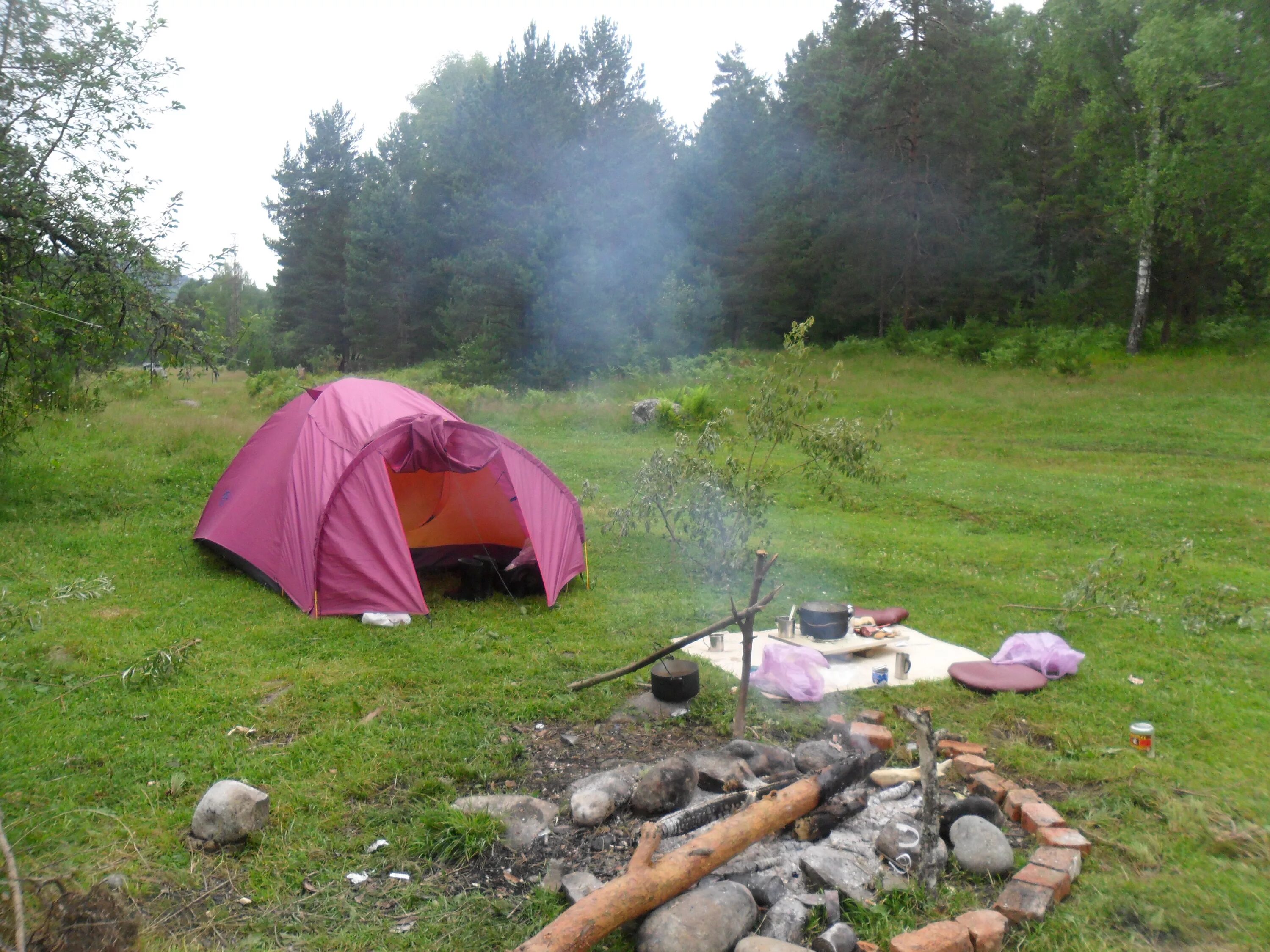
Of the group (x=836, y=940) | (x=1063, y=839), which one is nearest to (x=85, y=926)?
(x=836, y=940)

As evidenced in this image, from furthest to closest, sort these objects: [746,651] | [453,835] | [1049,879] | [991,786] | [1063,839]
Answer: [746,651], [991,786], [453,835], [1063,839], [1049,879]

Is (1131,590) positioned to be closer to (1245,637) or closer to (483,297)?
(1245,637)

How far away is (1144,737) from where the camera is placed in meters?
4.54

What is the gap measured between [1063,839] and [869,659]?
2523mm

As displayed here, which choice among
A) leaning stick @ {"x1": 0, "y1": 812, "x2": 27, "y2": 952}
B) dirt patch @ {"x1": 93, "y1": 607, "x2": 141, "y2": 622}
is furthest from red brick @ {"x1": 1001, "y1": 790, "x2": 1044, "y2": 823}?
dirt patch @ {"x1": 93, "y1": 607, "x2": 141, "y2": 622}

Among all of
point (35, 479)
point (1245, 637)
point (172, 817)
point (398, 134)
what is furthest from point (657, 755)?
point (398, 134)

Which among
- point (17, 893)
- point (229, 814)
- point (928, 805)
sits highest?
point (17, 893)

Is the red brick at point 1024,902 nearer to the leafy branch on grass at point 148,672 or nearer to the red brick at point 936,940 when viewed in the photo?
the red brick at point 936,940

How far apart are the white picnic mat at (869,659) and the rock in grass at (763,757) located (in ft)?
3.82

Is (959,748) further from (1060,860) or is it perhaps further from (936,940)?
(936,940)

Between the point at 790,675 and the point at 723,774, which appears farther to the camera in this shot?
the point at 790,675

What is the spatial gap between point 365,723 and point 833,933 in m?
2.81

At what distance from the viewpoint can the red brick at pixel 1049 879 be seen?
328 cm

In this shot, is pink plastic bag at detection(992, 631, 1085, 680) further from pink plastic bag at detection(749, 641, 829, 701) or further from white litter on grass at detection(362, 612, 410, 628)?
white litter on grass at detection(362, 612, 410, 628)
